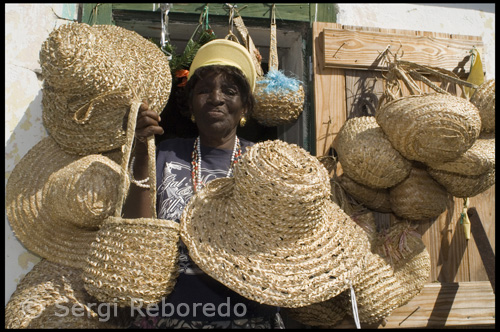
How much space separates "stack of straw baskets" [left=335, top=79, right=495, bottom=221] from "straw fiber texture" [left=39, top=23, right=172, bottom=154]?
2.81 feet

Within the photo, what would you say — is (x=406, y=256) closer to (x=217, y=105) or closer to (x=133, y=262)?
(x=217, y=105)

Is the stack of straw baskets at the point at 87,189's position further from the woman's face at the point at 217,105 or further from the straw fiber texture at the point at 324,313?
the straw fiber texture at the point at 324,313

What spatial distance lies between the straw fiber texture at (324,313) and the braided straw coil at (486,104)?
1.01 metres

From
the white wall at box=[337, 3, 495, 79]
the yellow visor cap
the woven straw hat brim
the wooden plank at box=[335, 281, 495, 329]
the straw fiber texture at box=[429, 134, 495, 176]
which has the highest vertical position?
the white wall at box=[337, 3, 495, 79]

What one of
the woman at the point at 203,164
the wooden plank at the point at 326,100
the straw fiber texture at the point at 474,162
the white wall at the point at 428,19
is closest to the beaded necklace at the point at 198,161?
the woman at the point at 203,164

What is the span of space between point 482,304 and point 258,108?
1.29m

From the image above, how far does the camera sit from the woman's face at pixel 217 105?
1744mm

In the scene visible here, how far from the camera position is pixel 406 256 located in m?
1.83

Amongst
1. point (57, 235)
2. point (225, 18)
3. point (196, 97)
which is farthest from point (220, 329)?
point (225, 18)

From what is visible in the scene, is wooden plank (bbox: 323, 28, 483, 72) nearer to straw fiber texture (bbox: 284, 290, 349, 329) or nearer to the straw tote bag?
straw fiber texture (bbox: 284, 290, 349, 329)

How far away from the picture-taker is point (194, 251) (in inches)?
48.6

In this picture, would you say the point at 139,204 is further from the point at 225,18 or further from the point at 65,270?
the point at 225,18

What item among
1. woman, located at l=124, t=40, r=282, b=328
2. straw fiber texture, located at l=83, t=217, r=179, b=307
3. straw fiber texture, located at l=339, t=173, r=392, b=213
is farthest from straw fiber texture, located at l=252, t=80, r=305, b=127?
straw fiber texture, located at l=83, t=217, r=179, b=307

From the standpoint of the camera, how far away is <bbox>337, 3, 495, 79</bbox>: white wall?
2299mm
